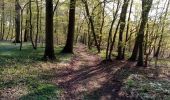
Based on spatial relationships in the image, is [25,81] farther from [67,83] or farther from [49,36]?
[49,36]

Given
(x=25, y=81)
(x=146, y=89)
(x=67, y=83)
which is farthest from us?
(x=146, y=89)

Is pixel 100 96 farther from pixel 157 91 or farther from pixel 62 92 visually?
pixel 157 91

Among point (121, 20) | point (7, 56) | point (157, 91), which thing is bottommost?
point (157, 91)

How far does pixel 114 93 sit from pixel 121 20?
33.9 ft

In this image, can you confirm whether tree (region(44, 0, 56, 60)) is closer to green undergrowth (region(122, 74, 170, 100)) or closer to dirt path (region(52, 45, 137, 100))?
dirt path (region(52, 45, 137, 100))

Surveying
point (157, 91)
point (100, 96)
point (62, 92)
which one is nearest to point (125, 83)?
point (157, 91)

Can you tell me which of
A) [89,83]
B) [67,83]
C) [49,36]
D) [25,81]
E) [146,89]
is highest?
[49,36]

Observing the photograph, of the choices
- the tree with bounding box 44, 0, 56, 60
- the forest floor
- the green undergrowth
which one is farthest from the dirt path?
the tree with bounding box 44, 0, 56, 60

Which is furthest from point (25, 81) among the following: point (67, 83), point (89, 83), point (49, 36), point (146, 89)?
point (49, 36)

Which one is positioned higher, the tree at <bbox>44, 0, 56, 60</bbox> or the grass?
the tree at <bbox>44, 0, 56, 60</bbox>

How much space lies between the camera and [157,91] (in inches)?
510

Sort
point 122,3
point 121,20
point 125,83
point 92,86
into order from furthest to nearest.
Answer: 1. point 121,20
2. point 122,3
3. point 125,83
4. point 92,86

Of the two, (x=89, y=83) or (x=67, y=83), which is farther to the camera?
(x=89, y=83)

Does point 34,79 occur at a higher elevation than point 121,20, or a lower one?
lower
